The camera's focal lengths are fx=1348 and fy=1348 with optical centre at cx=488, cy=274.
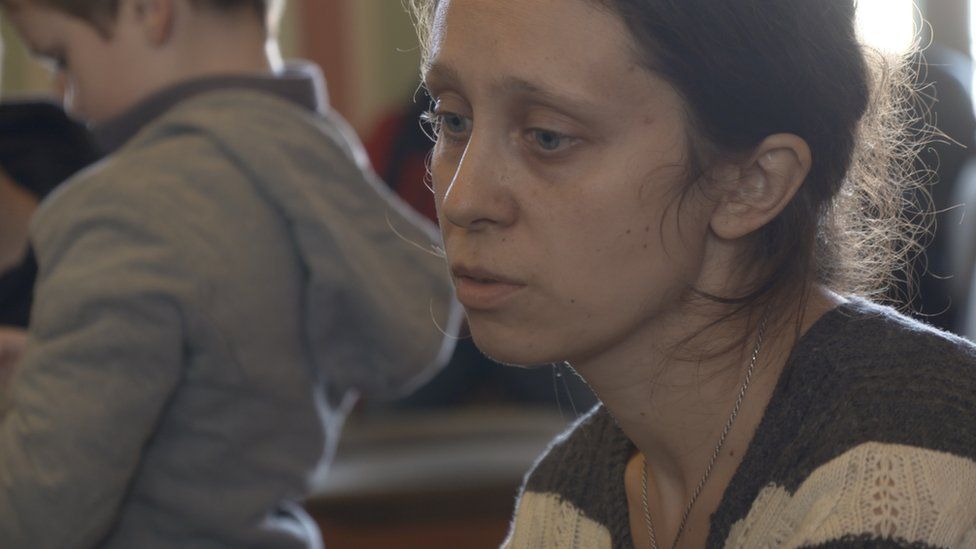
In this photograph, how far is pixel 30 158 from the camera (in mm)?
2234

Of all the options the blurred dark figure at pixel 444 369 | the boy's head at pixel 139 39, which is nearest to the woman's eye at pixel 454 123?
the boy's head at pixel 139 39

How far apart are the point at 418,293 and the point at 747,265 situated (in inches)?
29.3

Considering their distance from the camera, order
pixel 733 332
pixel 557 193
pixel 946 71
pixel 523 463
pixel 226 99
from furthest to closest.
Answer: pixel 523 463 < pixel 946 71 < pixel 226 99 < pixel 733 332 < pixel 557 193

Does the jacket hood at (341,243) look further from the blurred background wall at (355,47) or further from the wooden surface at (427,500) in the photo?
the blurred background wall at (355,47)

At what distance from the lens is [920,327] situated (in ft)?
3.83

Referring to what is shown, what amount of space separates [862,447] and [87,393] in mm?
939

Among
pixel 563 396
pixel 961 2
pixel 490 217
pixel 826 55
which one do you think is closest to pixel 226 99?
pixel 490 217

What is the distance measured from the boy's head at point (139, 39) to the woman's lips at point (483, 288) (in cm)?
89

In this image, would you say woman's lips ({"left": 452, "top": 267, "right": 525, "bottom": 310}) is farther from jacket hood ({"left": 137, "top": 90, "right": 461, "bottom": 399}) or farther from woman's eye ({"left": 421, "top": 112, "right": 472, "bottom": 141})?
jacket hood ({"left": 137, "top": 90, "right": 461, "bottom": 399})

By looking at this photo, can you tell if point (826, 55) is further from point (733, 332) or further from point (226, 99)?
point (226, 99)

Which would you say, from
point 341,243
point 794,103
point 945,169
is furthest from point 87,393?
point 945,169

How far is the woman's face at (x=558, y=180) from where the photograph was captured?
109cm

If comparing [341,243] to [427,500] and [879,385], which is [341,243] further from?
[427,500]

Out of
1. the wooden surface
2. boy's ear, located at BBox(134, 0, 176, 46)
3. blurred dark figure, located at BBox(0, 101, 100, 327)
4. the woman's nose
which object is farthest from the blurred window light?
the wooden surface
